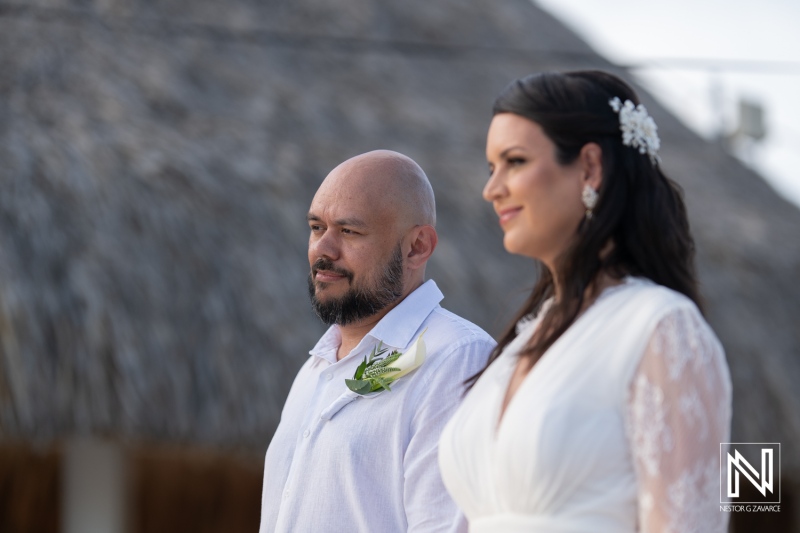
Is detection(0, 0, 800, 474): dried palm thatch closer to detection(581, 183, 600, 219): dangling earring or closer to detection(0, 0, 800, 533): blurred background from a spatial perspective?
detection(0, 0, 800, 533): blurred background

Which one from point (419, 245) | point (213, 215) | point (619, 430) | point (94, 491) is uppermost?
point (213, 215)

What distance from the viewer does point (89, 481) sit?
5.27 meters

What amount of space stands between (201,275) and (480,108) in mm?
3177

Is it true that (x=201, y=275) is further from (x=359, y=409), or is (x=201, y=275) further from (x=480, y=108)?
(x=480, y=108)

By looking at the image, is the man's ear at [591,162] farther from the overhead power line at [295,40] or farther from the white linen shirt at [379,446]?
the overhead power line at [295,40]

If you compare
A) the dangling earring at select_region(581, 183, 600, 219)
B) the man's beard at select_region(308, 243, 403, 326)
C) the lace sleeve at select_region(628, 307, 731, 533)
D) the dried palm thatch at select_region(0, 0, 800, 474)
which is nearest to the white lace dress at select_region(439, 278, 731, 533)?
the lace sleeve at select_region(628, 307, 731, 533)

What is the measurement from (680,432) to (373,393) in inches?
31.8

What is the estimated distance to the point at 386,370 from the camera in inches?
87.7

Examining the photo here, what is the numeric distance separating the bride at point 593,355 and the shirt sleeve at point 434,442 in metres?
0.27

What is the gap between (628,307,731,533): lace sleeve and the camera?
1516mm

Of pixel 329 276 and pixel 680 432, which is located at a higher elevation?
pixel 329 276

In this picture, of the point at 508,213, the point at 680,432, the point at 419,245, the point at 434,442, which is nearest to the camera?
the point at 680,432

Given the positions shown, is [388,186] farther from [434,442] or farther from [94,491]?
[94,491]

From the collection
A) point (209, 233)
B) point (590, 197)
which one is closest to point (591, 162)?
point (590, 197)
